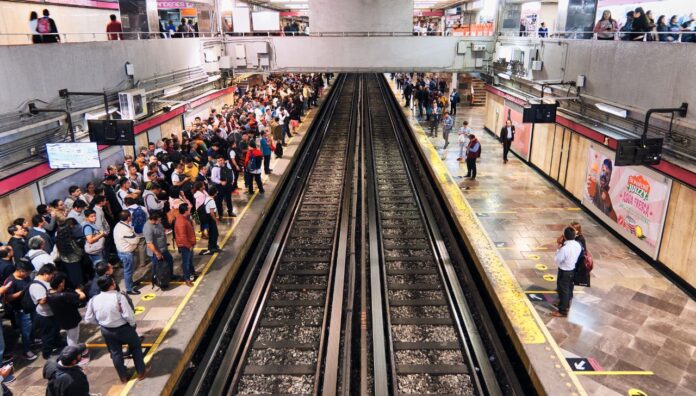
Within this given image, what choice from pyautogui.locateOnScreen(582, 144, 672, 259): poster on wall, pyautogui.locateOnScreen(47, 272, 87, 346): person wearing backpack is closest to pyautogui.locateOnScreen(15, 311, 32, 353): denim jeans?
pyautogui.locateOnScreen(47, 272, 87, 346): person wearing backpack

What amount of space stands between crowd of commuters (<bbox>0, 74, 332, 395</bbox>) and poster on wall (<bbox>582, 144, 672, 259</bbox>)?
829cm

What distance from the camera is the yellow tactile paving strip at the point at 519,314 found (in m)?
6.27

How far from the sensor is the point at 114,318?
19.1 feet

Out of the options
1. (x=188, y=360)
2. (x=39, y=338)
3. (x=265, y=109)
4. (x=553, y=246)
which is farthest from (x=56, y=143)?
(x=265, y=109)

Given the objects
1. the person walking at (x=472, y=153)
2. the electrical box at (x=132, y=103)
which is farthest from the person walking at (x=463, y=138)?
the electrical box at (x=132, y=103)

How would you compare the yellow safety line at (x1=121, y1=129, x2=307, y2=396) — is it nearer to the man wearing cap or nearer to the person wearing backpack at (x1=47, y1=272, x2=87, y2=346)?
the person wearing backpack at (x1=47, y1=272, x2=87, y2=346)

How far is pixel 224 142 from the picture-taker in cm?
1395

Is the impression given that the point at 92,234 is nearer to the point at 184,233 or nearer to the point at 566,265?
the point at 184,233

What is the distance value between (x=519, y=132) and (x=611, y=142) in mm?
6940

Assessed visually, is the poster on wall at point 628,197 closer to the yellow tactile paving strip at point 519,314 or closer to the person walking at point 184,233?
the yellow tactile paving strip at point 519,314

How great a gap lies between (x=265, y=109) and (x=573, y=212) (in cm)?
1202

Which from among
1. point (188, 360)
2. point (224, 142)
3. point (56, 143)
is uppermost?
point (56, 143)

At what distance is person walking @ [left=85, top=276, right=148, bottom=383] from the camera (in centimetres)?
575

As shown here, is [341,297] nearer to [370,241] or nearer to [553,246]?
[370,241]
